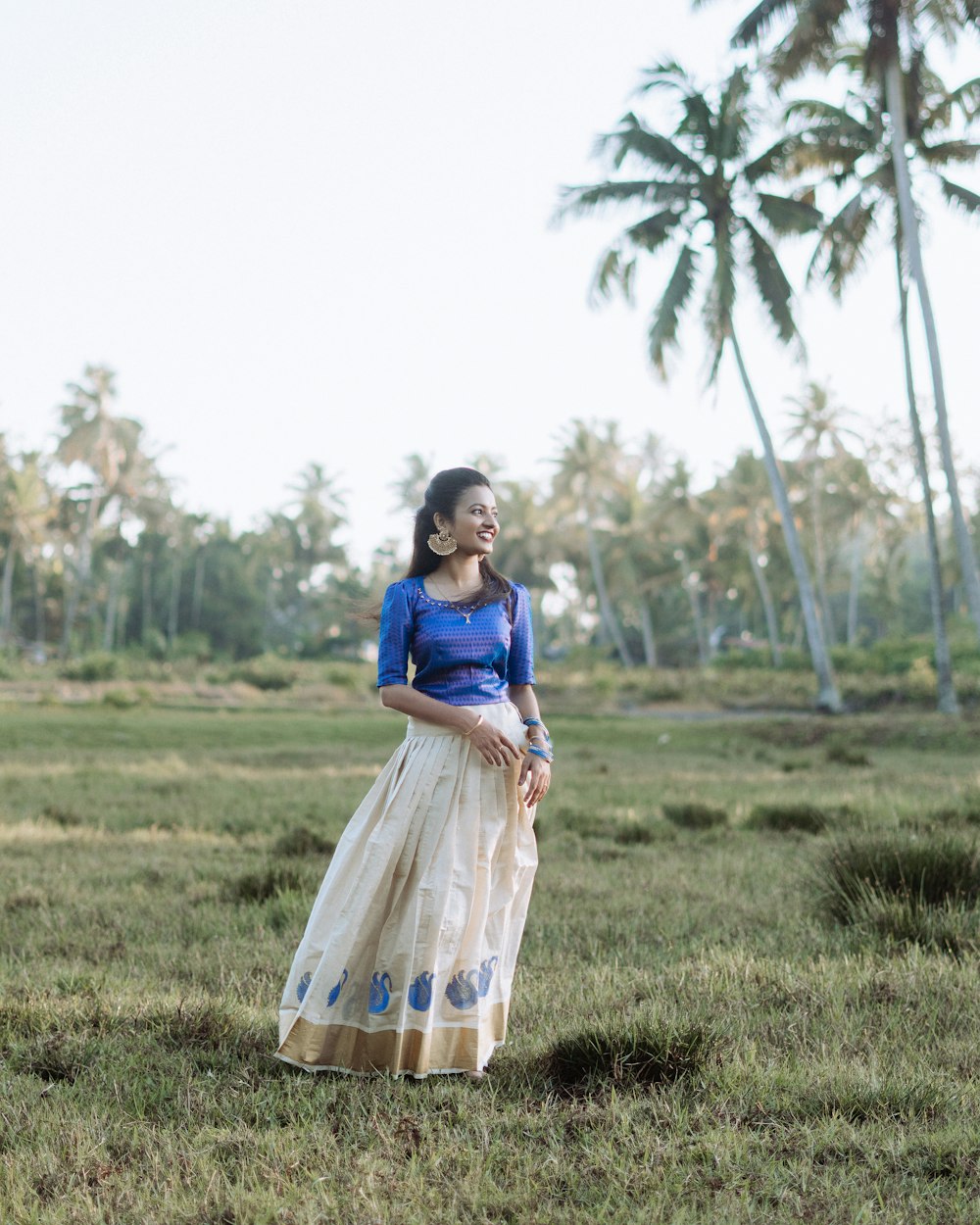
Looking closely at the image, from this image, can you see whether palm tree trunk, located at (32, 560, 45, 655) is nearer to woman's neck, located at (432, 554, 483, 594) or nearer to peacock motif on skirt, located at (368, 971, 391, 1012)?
woman's neck, located at (432, 554, 483, 594)

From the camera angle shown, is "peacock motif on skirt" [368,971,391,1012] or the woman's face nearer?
"peacock motif on skirt" [368,971,391,1012]

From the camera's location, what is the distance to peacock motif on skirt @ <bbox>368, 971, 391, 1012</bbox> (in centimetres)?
309

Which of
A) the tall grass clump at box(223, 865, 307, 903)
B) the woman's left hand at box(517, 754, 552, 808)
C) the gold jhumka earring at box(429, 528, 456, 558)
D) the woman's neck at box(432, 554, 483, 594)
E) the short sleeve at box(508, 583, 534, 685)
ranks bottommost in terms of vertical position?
the tall grass clump at box(223, 865, 307, 903)

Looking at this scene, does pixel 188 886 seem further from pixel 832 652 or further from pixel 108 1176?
pixel 832 652

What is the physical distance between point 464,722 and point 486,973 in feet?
2.45

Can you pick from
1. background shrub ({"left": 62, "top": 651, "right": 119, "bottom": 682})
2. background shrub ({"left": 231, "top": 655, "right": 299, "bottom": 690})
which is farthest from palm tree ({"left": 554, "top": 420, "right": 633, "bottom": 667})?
background shrub ({"left": 62, "top": 651, "right": 119, "bottom": 682})

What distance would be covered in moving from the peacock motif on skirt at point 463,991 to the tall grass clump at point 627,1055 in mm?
300

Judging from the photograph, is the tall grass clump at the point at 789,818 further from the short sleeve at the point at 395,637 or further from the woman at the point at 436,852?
the short sleeve at the point at 395,637

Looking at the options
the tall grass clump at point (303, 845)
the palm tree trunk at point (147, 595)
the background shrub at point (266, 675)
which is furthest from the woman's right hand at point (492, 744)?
the palm tree trunk at point (147, 595)

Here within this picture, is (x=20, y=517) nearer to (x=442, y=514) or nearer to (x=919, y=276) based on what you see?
(x=919, y=276)

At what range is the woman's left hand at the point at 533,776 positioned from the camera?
3262 mm

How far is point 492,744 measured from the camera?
3.16m

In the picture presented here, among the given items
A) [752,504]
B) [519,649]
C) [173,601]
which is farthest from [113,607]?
[519,649]

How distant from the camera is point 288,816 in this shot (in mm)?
8828
